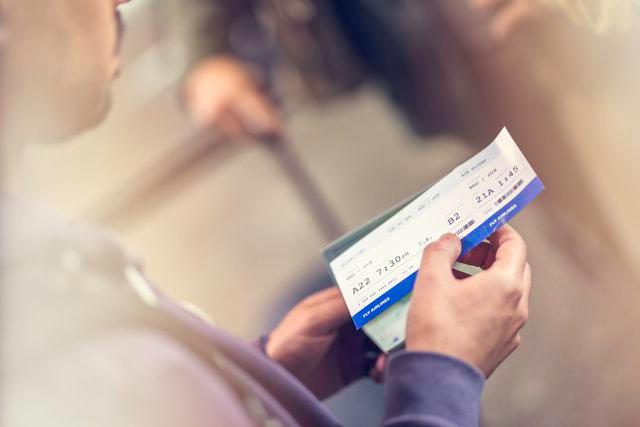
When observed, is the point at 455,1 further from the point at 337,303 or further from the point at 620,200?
the point at 337,303

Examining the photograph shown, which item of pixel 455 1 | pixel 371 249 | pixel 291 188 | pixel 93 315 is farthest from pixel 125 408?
pixel 291 188

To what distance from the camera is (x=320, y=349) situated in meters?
0.46

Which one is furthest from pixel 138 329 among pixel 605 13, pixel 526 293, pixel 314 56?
pixel 314 56

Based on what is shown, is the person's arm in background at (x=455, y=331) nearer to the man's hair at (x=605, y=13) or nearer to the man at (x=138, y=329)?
the man at (x=138, y=329)

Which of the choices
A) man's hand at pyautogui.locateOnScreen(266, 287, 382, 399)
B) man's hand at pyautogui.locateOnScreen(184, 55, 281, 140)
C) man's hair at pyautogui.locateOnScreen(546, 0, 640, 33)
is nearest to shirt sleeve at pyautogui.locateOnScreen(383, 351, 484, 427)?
man's hand at pyautogui.locateOnScreen(266, 287, 382, 399)

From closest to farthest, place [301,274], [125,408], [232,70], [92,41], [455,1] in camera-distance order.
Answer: [125,408] < [92,41] < [301,274] < [455,1] < [232,70]

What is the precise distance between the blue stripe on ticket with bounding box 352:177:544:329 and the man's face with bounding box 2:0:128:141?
27 cm

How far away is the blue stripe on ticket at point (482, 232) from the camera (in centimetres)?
35

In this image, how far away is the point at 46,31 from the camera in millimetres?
447

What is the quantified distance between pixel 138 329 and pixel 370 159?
68 centimetres

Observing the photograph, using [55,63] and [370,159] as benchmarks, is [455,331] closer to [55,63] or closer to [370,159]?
[55,63]

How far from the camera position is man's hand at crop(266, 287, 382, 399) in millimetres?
451

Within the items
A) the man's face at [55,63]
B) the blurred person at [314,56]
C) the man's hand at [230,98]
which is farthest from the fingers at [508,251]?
the man's hand at [230,98]

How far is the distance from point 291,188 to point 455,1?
18.3 inches
